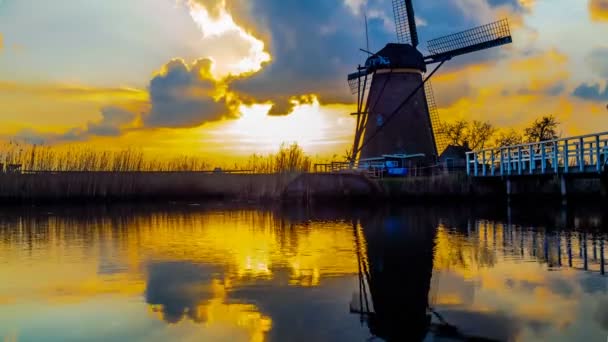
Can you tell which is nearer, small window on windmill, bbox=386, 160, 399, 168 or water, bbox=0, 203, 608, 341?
water, bbox=0, 203, 608, 341

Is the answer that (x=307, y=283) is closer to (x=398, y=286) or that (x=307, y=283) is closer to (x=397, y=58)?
(x=398, y=286)

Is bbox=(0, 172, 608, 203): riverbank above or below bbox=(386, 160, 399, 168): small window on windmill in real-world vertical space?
below

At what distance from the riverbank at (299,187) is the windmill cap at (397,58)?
7.01 m

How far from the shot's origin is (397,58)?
109ft

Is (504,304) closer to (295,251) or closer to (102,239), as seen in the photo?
(295,251)

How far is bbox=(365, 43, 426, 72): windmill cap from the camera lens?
1303 inches

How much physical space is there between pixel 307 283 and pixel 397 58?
25380 millimetres

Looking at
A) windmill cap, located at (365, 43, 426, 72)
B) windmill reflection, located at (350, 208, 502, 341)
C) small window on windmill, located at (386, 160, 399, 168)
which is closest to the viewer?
windmill reflection, located at (350, 208, 502, 341)

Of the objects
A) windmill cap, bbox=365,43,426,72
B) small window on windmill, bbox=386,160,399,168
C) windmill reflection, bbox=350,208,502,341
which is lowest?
windmill reflection, bbox=350,208,502,341

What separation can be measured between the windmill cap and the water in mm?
16665

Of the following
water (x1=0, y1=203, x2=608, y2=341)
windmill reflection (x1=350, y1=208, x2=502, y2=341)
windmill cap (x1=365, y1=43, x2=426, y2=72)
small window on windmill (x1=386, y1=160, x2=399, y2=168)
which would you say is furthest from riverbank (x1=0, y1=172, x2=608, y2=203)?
windmill reflection (x1=350, y1=208, x2=502, y2=341)

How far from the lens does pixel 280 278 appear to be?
31.7ft

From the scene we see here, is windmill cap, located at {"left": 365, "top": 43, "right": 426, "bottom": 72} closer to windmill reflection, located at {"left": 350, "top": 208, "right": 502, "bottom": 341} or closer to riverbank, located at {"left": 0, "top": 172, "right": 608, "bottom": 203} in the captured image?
riverbank, located at {"left": 0, "top": 172, "right": 608, "bottom": 203}

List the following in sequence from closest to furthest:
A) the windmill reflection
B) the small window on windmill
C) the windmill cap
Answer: the windmill reflection
the windmill cap
the small window on windmill
